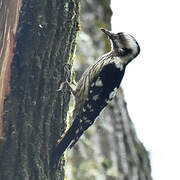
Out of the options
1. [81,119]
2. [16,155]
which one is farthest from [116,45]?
[16,155]

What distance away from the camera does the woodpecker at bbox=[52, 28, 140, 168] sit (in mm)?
5559

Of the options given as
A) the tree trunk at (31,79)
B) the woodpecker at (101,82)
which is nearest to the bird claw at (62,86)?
the tree trunk at (31,79)

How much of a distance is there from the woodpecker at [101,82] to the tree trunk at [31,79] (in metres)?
0.72

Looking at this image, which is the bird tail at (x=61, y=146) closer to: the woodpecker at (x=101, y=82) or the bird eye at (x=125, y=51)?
the woodpecker at (x=101, y=82)

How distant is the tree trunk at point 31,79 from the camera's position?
14.5ft

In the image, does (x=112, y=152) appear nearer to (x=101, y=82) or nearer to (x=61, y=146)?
(x=101, y=82)

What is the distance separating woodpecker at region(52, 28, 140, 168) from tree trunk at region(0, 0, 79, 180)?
2.35 feet

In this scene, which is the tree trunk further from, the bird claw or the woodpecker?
the woodpecker

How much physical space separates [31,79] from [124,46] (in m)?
1.82

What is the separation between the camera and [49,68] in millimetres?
4598

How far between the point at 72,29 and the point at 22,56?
51 cm

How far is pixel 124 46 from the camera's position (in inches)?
239

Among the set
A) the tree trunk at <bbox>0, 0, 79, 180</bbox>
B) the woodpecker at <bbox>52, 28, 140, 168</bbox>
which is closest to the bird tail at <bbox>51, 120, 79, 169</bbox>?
the tree trunk at <bbox>0, 0, 79, 180</bbox>

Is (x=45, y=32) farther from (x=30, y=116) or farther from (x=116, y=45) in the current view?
(x=116, y=45)
